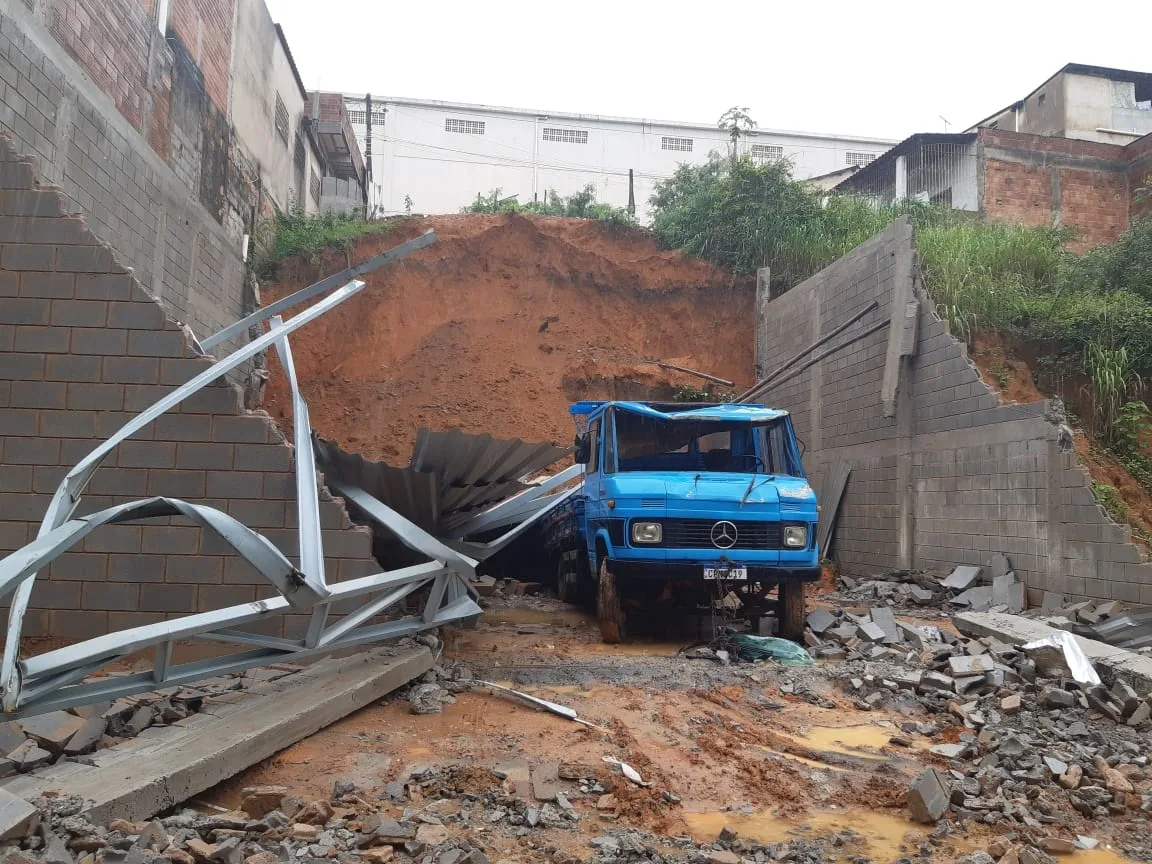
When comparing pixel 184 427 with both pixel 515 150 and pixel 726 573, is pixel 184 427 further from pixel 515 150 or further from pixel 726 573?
pixel 515 150

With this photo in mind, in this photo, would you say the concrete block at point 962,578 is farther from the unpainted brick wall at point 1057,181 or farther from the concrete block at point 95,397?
the unpainted brick wall at point 1057,181

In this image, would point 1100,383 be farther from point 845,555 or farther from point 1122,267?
point 845,555

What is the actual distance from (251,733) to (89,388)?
3185mm

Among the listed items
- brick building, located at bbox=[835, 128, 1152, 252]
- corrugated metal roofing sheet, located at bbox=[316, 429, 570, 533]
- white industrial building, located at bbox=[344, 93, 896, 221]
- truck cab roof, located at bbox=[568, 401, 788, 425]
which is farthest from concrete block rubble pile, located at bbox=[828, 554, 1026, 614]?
white industrial building, located at bbox=[344, 93, 896, 221]

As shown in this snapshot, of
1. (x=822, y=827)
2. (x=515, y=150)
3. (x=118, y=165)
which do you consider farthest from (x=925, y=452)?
(x=515, y=150)

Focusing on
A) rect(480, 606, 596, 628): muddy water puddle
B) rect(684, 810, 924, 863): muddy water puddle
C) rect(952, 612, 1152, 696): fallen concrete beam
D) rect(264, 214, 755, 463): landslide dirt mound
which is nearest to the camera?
rect(684, 810, 924, 863): muddy water puddle

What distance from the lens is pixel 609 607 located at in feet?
25.8

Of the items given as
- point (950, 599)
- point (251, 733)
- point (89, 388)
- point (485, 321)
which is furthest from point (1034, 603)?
point (485, 321)

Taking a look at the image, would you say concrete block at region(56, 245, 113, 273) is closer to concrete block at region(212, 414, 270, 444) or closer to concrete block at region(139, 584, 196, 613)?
concrete block at region(212, 414, 270, 444)

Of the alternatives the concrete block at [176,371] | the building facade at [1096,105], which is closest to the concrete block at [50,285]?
the concrete block at [176,371]

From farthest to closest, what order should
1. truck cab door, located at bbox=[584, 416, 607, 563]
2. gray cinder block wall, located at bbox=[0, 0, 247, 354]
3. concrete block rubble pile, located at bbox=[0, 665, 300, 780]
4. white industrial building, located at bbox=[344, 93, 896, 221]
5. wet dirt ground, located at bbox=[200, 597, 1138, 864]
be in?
white industrial building, located at bbox=[344, 93, 896, 221] → truck cab door, located at bbox=[584, 416, 607, 563] → gray cinder block wall, located at bbox=[0, 0, 247, 354] → concrete block rubble pile, located at bbox=[0, 665, 300, 780] → wet dirt ground, located at bbox=[200, 597, 1138, 864]

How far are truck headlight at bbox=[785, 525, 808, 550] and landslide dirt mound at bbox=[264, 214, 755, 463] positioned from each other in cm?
1038

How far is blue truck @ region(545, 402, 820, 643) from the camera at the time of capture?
751cm

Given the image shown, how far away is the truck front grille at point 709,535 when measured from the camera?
7.51m
